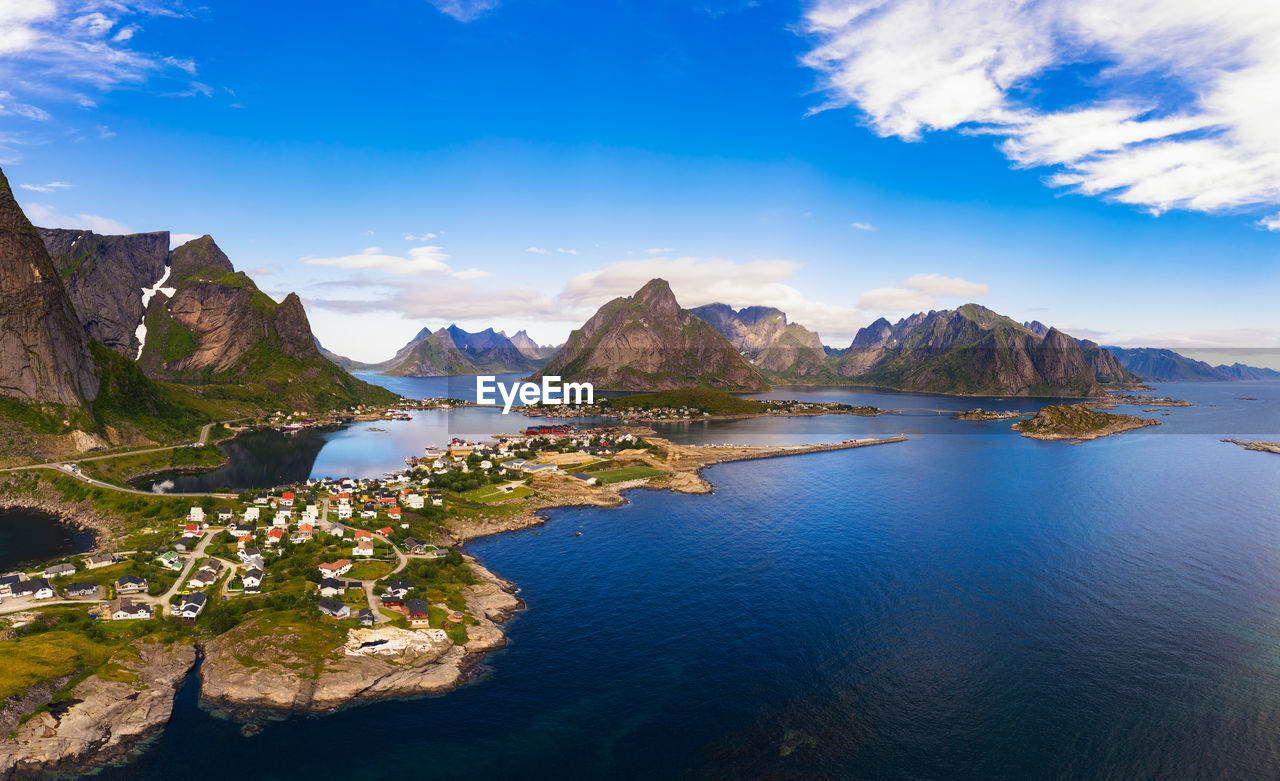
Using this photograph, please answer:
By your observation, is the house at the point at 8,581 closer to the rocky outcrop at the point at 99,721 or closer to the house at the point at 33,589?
the house at the point at 33,589

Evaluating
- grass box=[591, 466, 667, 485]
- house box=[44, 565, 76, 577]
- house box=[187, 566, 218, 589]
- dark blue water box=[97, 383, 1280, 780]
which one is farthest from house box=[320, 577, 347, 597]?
grass box=[591, 466, 667, 485]

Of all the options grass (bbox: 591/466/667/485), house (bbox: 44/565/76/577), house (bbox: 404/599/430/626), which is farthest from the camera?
grass (bbox: 591/466/667/485)

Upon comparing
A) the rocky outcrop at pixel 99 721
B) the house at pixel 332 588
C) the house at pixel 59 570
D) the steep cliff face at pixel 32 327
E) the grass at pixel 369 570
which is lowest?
the rocky outcrop at pixel 99 721

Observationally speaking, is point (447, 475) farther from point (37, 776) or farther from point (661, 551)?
point (37, 776)

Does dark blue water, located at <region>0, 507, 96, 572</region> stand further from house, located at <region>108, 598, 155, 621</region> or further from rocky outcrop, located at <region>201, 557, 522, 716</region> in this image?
rocky outcrop, located at <region>201, 557, 522, 716</region>

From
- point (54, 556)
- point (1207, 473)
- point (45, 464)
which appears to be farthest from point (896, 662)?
point (45, 464)

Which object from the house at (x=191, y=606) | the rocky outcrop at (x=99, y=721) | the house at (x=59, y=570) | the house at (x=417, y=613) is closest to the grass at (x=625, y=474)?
the house at (x=417, y=613)
